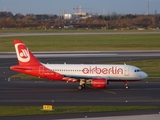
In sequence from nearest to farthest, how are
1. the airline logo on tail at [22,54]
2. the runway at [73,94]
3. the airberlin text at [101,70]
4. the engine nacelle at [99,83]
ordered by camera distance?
the runway at [73,94] → the engine nacelle at [99,83] → the airberlin text at [101,70] → the airline logo on tail at [22,54]

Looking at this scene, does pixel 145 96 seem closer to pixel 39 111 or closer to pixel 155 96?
pixel 155 96

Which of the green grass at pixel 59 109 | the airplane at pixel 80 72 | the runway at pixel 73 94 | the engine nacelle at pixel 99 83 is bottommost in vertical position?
the runway at pixel 73 94

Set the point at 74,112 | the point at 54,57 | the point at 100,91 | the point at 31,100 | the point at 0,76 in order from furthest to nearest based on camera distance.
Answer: the point at 54,57 → the point at 0,76 → the point at 100,91 → the point at 31,100 → the point at 74,112

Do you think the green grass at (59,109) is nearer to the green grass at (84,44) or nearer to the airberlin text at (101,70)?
the airberlin text at (101,70)

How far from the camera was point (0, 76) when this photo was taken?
53.7 metres

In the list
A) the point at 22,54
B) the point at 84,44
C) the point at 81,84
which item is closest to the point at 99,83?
the point at 81,84

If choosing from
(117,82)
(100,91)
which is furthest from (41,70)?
(117,82)

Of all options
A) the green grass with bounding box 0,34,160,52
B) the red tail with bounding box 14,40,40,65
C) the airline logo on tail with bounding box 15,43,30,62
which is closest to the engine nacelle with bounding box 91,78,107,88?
the red tail with bounding box 14,40,40,65

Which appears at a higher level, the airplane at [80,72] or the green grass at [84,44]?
the airplane at [80,72]

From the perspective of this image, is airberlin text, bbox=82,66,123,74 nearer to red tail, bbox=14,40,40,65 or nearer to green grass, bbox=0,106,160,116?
red tail, bbox=14,40,40,65

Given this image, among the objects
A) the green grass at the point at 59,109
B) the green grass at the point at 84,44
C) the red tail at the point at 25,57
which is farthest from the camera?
the green grass at the point at 84,44

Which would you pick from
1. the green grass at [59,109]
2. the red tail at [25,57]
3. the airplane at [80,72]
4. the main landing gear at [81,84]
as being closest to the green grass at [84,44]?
the red tail at [25,57]

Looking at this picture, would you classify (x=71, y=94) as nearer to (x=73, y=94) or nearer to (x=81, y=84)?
(x=73, y=94)

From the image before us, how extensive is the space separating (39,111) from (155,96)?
12957 mm
